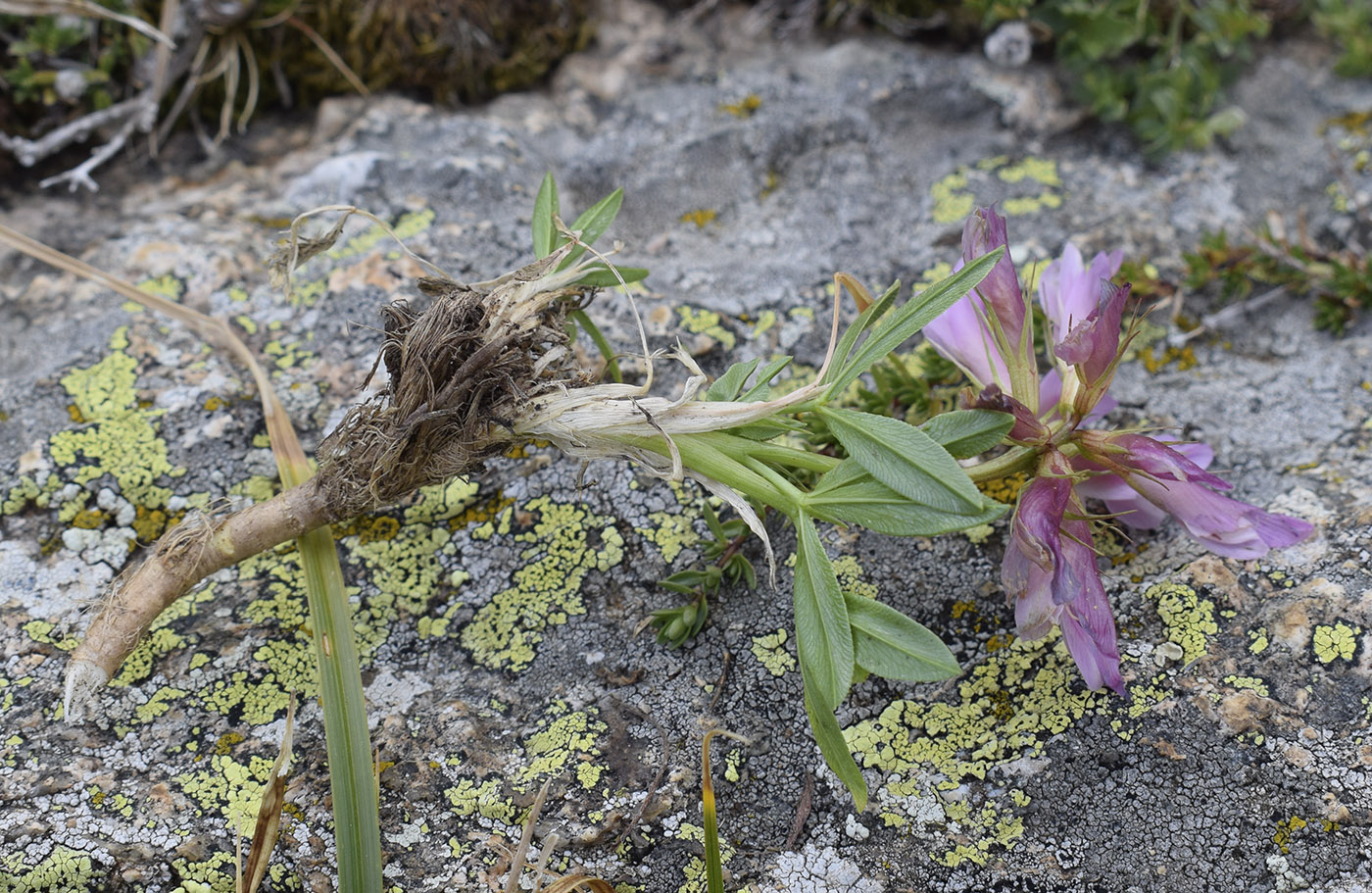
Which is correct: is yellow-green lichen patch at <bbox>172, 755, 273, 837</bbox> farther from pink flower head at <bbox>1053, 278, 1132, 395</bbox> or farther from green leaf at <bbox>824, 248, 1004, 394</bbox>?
pink flower head at <bbox>1053, 278, 1132, 395</bbox>

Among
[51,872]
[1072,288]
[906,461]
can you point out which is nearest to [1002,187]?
[1072,288]

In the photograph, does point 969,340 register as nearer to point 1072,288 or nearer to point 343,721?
point 1072,288

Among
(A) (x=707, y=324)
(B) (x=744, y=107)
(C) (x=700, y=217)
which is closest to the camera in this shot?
(A) (x=707, y=324)

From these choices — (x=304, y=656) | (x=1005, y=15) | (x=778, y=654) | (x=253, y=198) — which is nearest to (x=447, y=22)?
(x=253, y=198)

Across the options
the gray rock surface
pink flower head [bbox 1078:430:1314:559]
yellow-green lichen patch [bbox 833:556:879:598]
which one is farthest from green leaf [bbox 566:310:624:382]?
pink flower head [bbox 1078:430:1314:559]

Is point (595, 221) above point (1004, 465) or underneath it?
above
